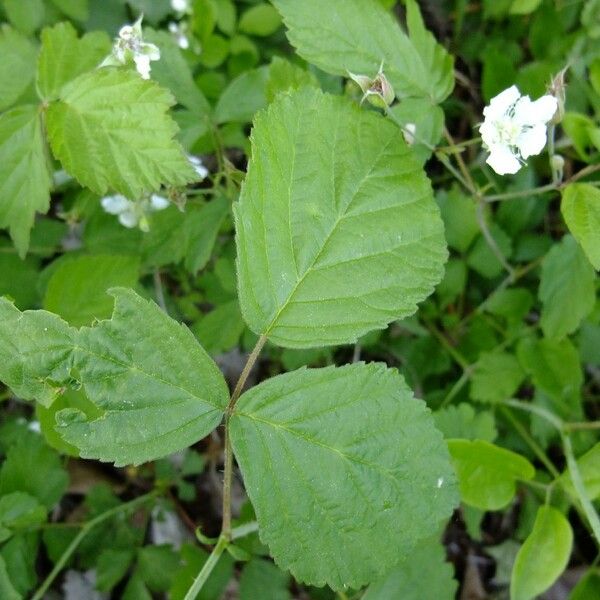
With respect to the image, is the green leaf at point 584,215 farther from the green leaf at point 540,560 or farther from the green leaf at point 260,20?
the green leaf at point 260,20

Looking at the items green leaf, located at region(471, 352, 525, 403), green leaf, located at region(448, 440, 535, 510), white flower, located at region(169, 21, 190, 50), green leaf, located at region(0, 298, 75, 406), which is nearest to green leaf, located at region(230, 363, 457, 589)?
green leaf, located at region(0, 298, 75, 406)

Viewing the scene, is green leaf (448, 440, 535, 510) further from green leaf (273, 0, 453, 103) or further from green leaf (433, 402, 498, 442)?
green leaf (273, 0, 453, 103)

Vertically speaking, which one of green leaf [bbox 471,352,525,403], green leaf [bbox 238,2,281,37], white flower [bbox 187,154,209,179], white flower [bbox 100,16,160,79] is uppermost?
white flower [bbox 100,16,160,79]

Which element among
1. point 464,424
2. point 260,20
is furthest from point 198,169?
point 464,424

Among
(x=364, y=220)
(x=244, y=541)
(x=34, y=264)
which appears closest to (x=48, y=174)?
(x=34, y=264)

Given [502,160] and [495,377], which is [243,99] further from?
[495,377]

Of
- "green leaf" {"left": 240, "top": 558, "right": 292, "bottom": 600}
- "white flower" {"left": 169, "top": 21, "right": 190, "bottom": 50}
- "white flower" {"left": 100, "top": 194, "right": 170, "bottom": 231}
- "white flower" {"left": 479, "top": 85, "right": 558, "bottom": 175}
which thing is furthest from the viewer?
"white flower" {"left": 169, "top": 21, "right": 190, "bottom": 50}
